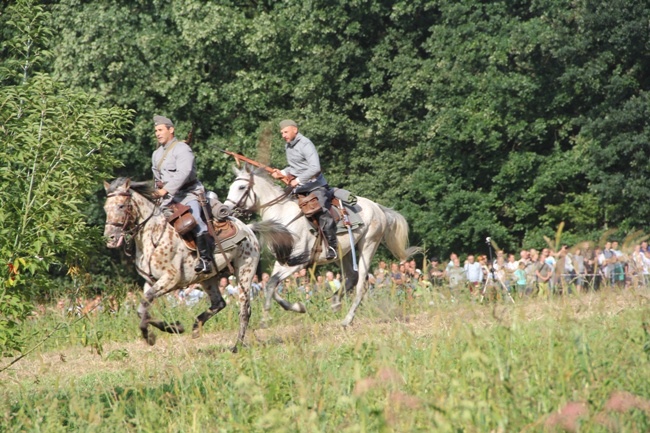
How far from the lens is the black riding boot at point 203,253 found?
12.8 m

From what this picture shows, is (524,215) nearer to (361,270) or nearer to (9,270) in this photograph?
(361,270)

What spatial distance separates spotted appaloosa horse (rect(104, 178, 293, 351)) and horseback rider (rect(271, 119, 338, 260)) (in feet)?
4.98

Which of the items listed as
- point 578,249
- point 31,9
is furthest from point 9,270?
point 578,249

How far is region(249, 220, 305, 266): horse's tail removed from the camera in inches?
566

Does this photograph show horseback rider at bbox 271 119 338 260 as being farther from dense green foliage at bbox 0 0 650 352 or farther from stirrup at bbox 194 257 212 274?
dense green foliage at bbox 0 0 650 352

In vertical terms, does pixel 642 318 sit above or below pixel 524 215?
above

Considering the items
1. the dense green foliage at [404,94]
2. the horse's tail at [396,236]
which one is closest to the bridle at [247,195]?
the horse's tail at [396,236]

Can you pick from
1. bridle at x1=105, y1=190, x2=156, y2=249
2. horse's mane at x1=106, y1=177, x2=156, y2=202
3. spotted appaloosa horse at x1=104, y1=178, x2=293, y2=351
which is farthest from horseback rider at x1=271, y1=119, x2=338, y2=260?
bridle at x1=105, y1=190, x2=156, y2=249

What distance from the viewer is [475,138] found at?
3428 centimetres

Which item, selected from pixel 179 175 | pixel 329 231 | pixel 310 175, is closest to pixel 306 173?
pixel 310 175

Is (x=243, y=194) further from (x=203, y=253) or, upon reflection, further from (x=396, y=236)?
(x=396, y=236)

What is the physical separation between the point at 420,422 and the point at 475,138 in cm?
2873

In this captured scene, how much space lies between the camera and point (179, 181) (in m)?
12.6

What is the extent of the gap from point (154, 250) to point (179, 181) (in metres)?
0.85
